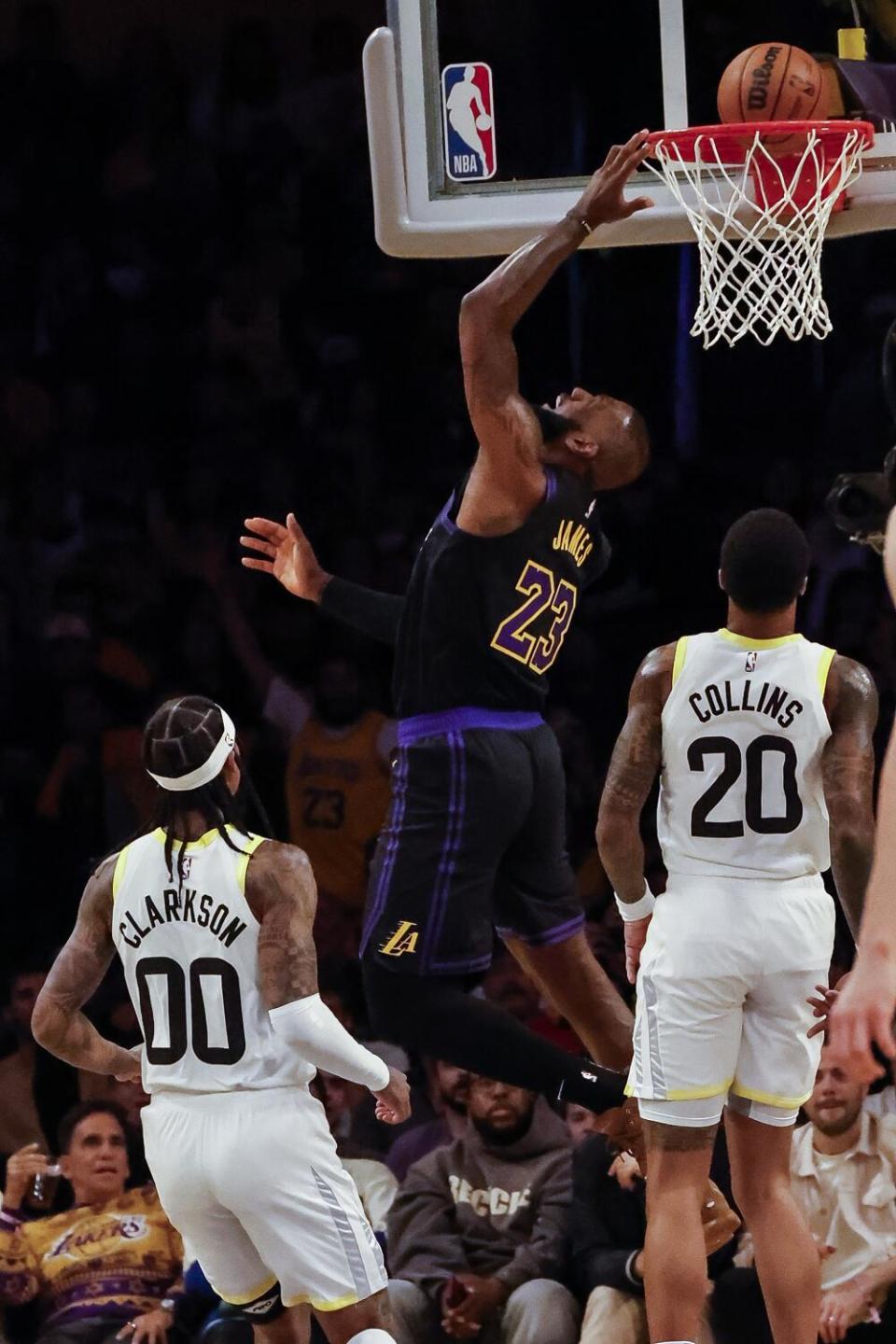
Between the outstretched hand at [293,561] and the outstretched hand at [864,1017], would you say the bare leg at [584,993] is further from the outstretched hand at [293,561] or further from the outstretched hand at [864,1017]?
the outstretched hand at [864,1017]

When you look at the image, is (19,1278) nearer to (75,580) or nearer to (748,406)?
(75,580)

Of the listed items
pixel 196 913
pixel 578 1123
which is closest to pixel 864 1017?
pixel 196 913

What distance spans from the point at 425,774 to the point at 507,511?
31.7 inches

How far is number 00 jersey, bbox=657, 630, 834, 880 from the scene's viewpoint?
5.20m

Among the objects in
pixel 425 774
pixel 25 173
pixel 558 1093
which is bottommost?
pixel 558 1093

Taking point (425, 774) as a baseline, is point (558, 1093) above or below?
below

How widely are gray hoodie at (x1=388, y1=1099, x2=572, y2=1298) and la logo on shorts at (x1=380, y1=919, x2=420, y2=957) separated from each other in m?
1.70

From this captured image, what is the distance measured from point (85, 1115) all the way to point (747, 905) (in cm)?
329

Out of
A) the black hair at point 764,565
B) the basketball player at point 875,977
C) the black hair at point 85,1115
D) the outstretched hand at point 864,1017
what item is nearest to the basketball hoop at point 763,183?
the black hair at point 764,565

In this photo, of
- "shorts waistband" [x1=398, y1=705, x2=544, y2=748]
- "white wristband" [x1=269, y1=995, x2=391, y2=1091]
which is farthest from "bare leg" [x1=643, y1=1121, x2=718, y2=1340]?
"shorts waistband" [x1=398, y1=705, x2=544, y2=748]

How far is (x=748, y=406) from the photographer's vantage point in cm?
942

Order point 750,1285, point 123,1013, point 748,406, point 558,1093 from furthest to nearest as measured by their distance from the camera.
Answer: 1. point 748,406
2. point 123,1013
3. point 750,1285
4. point 558,1093

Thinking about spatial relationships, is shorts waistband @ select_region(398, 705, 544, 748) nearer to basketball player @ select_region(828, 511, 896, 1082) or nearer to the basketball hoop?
the basketball hoop

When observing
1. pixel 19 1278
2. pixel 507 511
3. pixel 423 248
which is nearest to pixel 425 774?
pixel 507 511
